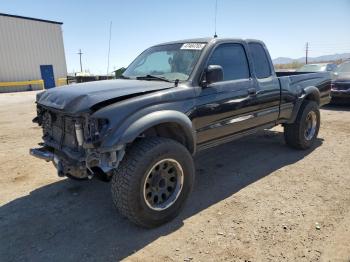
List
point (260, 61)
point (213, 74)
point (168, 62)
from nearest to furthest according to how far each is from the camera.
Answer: point (213, 74) < point (168, 62) < point (260, 61)

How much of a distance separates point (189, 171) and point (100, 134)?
3.78 feet

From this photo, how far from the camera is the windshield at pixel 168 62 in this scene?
4.23 m

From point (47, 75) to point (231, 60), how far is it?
98.6 feet

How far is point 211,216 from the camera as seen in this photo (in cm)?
378

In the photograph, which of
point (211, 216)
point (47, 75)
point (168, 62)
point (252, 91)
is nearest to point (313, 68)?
point (252, 91)

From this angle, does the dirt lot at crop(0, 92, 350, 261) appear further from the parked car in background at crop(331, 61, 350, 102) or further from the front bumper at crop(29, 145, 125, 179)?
the parked car in background at crop(331, 61, 350, 102)

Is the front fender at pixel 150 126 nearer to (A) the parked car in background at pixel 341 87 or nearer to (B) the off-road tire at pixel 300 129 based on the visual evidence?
(B) the off-road tire at pixel 300 129

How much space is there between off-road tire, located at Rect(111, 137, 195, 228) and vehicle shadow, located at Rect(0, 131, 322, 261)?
0.17 metres

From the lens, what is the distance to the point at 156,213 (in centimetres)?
351

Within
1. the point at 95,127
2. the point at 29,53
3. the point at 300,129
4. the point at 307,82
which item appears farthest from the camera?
the point at 29,53

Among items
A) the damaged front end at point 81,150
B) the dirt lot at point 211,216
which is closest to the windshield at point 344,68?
the dirt lot at point 211,216

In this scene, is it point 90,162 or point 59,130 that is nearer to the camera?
point 90,162

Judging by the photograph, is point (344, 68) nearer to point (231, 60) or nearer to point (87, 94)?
point (231, 60)

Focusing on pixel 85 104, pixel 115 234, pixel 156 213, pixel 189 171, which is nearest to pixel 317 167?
pixel 189 171
